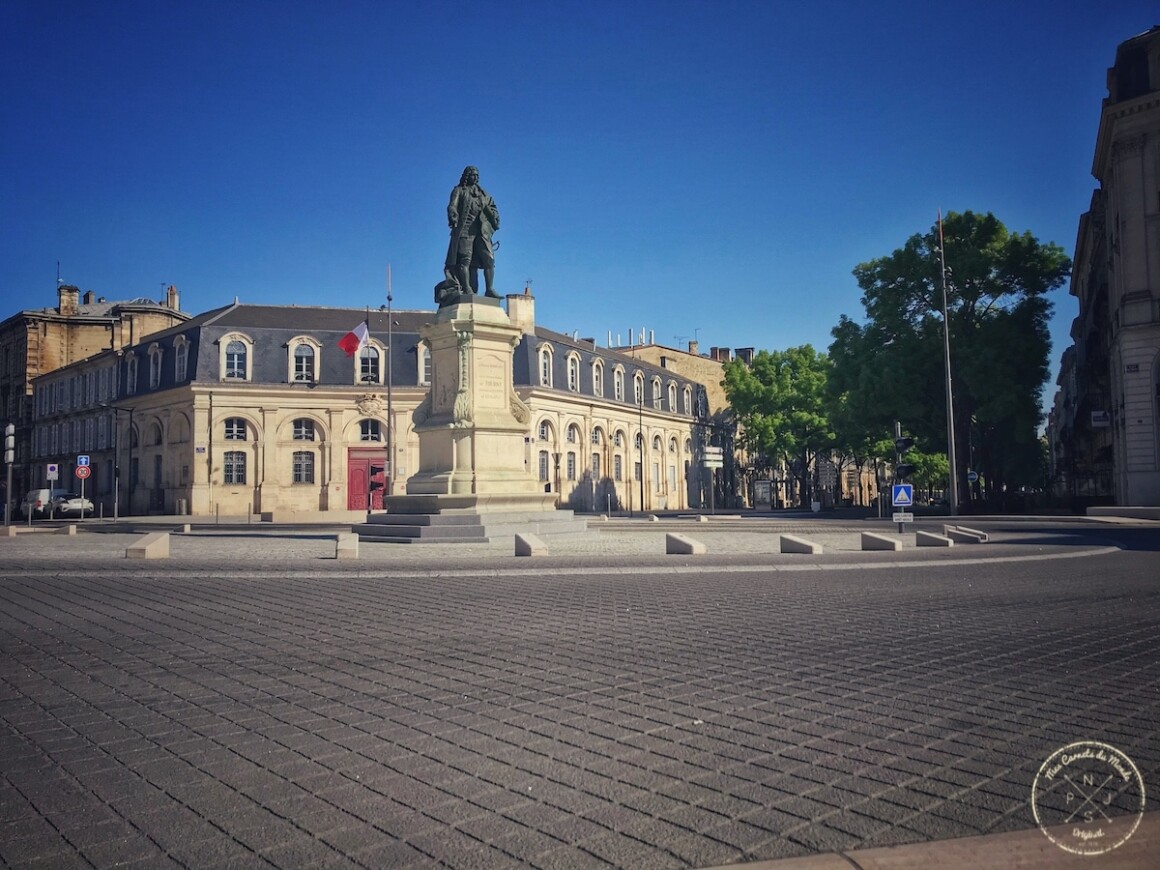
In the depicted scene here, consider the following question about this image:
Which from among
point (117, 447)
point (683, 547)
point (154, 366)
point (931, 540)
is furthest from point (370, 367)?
point (931, 540)

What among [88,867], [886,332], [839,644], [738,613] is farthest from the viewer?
[886,332]

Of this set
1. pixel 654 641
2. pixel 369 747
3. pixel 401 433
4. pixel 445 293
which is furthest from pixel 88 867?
pixel 401 433

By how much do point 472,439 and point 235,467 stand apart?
117ft

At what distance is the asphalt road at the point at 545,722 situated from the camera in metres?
3.54

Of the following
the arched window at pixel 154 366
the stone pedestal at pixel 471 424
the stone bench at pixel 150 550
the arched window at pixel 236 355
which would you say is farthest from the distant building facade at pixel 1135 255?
the arched window at pixel 154 366

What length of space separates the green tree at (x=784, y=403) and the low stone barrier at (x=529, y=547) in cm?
5339

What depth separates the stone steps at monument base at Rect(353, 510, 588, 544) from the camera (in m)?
21.0

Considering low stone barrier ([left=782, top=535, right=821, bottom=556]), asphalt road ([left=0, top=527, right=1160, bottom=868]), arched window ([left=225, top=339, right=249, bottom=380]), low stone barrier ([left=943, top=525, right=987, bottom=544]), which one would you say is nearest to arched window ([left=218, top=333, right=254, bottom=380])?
arched window ([left=225, top=339, right=249, bottom=380])

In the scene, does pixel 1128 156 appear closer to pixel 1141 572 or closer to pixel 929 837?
pixel 1141 572

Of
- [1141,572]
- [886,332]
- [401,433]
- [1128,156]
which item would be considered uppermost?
[1128,156]

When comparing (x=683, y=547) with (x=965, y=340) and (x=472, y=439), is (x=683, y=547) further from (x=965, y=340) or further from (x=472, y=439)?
(x=965, y=340)

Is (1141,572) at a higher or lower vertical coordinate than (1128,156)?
lower

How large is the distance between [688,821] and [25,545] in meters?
24.6

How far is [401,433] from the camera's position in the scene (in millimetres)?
55031
